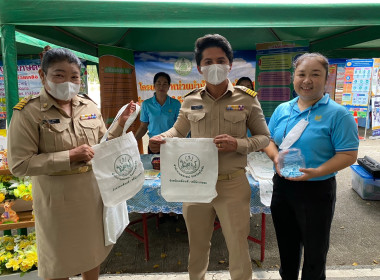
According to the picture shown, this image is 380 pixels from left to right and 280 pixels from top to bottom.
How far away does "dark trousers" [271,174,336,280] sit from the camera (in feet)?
5.73

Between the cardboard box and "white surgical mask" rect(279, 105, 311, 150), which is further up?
"white surgical mask" rect(279, 105, 311, 150)

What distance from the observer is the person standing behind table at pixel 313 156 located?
164cm

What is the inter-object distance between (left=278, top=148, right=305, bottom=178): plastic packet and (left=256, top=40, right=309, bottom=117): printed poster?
2.88 meters

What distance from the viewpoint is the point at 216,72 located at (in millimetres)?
1788

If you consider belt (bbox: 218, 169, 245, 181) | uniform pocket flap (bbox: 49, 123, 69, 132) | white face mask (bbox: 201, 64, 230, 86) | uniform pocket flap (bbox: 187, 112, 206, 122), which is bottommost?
belt (bbox: 218, 169, 245, 181)

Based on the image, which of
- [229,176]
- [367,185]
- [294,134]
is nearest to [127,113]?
[229,176]

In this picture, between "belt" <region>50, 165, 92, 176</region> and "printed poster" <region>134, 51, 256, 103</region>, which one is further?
"printed poster" <region>134, 51, 256, 103</region>

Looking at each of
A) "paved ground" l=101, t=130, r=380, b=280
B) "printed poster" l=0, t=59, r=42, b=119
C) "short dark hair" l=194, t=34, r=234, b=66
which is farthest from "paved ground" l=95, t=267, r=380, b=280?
"printed poster" l=0, t=59, r=42, b=119

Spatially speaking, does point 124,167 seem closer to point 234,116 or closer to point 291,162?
point 234,116

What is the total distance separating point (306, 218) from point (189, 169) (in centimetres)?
85

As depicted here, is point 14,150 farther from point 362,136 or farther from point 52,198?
point 362,136

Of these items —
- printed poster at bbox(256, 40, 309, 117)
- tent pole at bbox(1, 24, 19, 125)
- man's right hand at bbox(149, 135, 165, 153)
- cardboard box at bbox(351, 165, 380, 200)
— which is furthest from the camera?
cardboard box at bbox(351, 165, 380, 200)

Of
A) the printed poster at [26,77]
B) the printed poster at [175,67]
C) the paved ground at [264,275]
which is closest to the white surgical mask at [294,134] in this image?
the paved ground at [264,275]

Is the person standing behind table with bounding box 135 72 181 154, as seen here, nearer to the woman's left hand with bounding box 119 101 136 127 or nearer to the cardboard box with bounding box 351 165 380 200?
the woman's left hand with bounding box 119 101 136 127
